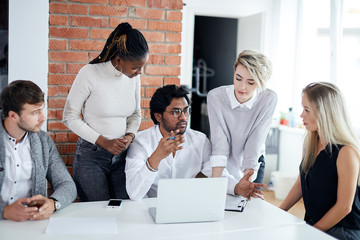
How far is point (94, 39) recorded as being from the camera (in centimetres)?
281

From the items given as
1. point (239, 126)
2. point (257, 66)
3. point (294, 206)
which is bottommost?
point (294, 206)

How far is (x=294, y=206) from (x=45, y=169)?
9.83ft

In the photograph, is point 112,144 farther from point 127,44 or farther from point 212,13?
point 212,13

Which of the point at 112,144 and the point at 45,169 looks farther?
the point at 112,144

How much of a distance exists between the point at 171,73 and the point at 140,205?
1.35 meters

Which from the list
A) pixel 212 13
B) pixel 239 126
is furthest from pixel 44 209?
pixel 212 13

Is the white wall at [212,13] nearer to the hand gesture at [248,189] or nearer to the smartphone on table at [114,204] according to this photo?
the hand gesture at [248,189]

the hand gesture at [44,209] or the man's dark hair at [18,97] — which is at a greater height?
the man's dark hair at [18,97]

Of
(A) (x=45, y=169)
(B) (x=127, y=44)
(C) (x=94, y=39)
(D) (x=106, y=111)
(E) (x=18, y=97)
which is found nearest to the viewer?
(E) (x=18, y=97)

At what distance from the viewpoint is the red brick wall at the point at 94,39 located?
2734mm

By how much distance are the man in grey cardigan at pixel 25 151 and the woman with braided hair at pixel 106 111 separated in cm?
27

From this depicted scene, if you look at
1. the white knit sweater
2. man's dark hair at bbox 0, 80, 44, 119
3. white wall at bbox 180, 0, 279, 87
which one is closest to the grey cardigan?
man's dark hair at bbox 0, 80, 44, 119

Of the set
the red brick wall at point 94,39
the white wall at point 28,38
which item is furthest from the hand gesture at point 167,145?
the white wall at point 28,38

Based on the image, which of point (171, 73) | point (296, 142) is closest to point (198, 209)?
point (171, 73)
